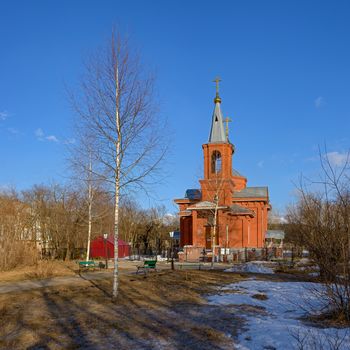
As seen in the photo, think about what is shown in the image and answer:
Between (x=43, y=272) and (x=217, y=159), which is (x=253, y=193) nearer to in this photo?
(x=217, y=159)

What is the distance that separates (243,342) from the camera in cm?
685

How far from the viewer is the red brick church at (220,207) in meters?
38.6

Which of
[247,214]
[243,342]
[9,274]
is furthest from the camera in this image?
[247,214]

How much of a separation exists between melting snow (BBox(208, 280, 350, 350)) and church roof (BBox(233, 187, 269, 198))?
1166 inches

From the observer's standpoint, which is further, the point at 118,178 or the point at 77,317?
the point at 118,178

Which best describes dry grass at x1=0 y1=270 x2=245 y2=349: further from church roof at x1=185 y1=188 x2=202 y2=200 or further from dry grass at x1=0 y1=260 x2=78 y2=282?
church roof at x1=185 y1=188 x2=202 y2=200

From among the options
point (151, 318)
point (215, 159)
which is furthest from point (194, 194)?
point (151, 318)

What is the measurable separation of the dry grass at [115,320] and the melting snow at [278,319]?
42 centimetres

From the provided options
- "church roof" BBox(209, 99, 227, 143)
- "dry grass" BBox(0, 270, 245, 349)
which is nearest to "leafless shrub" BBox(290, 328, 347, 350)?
"dry grass" BBox(0, 270, 245, 349)

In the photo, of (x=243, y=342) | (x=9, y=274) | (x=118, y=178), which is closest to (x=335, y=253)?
(x=243, y=342)

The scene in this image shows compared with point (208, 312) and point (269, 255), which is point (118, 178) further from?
point (269, 255)

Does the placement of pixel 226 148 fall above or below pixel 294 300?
above

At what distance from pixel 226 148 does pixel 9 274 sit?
26793 mm

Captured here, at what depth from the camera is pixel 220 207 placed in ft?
121
